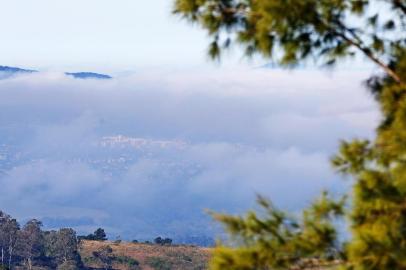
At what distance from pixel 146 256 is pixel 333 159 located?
157m

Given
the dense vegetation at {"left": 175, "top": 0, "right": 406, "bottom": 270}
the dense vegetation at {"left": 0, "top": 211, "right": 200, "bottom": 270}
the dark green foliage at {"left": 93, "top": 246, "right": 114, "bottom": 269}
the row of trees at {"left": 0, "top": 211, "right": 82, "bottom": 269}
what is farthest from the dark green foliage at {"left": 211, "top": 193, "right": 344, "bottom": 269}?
the dark green foliage at {"left": 93, "top": 246, "right": 114, "bottom": 269}

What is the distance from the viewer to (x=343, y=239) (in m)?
15.5

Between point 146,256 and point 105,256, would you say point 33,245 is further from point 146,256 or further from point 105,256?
point 146,256

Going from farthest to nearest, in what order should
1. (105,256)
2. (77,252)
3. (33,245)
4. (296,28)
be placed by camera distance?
(33,245) < (77,252) < (105,256) < (296,28)

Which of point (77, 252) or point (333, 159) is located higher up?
point (77, 252)

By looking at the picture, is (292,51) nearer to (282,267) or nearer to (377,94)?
(377,94)

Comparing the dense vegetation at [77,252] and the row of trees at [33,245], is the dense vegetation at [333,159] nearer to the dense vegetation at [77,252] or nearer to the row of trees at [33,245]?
the dense vegetation at [77,252]

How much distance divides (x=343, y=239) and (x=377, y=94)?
298 centimetres

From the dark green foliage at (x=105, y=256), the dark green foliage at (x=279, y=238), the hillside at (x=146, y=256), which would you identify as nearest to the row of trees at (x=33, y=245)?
the hillside at (x=146, y=256)

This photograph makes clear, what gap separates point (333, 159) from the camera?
15812 mm

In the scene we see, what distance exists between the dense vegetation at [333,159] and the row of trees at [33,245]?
5779 inches

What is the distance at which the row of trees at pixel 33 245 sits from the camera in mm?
162125

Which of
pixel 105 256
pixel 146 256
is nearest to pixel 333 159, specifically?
pixel 105 256

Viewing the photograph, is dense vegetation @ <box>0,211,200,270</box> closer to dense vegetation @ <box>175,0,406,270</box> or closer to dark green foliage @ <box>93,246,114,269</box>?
dark green foliage @ <box>93,246,114,269</box>
